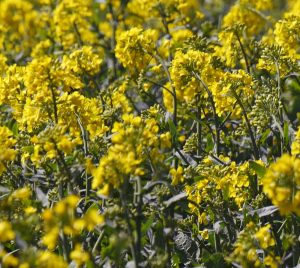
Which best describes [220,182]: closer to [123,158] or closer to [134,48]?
[123,158]

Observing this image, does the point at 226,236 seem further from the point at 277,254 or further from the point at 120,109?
the point at 120,109

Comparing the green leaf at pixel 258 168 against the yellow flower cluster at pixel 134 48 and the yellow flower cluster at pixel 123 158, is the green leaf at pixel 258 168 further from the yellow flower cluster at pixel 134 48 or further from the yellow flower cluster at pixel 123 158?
the yellow flower cluster at pixel 134 48

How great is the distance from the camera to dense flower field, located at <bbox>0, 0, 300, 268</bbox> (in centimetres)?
313

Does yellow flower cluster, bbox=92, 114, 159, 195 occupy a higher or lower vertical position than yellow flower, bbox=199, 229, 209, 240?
higher

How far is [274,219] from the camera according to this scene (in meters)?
4.46

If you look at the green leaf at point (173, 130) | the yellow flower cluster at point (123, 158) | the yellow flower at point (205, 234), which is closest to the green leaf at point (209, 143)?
the green leaf at point (173, 130)

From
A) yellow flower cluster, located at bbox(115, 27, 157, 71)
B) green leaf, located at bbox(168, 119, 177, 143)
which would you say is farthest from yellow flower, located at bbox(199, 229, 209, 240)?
yellow flower cluster, located at bbox(115, 27, 157, 71)

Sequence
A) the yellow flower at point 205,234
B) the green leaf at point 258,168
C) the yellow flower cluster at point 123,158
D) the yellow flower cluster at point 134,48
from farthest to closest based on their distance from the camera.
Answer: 1. the yellow flower cluster at point 134,48
2. the yellow flower at point 205,234
3. the green leaf at point 258,168
4. the yellow flower cluster at point 123,158

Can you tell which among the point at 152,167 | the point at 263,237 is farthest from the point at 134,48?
the point at 263,237

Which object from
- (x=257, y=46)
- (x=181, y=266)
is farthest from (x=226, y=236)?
(x=257, y=46)

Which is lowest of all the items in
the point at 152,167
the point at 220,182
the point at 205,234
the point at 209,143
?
the point at 205,234

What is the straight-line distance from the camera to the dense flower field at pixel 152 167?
10.3 ft

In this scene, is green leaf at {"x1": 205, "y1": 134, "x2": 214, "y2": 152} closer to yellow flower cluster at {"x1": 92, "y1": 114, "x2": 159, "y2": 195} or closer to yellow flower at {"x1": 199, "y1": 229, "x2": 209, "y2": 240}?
yellow flower at {"x1": 199, "y1": 229, "x2": 209, "y2": 240}

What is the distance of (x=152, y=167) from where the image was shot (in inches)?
138
